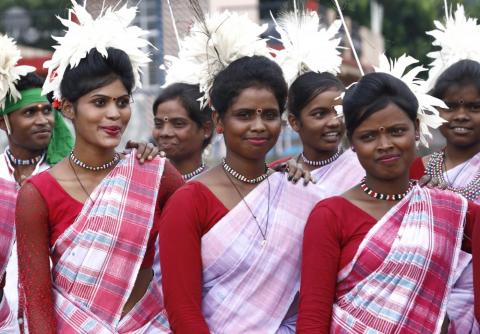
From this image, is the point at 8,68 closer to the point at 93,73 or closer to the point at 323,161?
the point at 93,73

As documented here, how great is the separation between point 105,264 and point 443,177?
185 centimetres

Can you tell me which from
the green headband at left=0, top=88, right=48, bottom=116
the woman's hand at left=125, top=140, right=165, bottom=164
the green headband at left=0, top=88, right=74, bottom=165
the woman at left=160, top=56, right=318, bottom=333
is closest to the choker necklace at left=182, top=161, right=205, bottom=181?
the green headband at left=0, top=88, right=74, bottom=165

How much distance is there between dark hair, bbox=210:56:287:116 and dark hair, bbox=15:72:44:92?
2.00m

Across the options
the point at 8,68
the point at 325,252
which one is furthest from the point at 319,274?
the point at 8,68

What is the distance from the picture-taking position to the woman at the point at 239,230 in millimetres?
4359

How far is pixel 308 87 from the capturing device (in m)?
5.58

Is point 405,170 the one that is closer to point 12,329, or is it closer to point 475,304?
point 475,304

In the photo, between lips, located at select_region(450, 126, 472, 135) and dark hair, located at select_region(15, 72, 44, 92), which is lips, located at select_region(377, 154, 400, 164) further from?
dark hair, located at select_region(15, 72, 44, 92)

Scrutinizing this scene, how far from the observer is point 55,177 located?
4.58m

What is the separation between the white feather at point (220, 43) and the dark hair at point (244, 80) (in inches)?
2.4

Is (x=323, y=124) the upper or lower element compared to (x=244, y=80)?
lower

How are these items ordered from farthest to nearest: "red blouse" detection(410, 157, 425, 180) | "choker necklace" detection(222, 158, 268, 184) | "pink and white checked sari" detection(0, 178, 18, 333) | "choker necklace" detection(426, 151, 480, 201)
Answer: "red blouse" detection(410, 157, 425, 180) → "pink and white checked sari" detection(0, 178, 18, 333) → "choker necklace" detection(426, 151, 480, 201) → "choker necklace" detection(222, 158, 268, 184)

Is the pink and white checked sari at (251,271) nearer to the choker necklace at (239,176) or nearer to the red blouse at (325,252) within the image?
the choker necklace at (239,176)

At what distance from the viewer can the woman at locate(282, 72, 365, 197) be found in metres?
5.57
